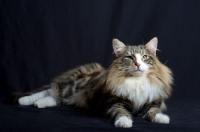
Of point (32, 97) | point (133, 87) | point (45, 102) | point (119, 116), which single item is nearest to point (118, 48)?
point (133, 87)

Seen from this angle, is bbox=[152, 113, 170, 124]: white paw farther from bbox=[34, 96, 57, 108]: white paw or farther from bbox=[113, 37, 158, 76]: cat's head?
bbox=[34, 96, 57, 108]: white paw

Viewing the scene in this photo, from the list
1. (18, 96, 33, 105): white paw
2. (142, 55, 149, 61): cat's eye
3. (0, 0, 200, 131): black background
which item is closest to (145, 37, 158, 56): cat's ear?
(142, 55, 149, 61): cat's eye

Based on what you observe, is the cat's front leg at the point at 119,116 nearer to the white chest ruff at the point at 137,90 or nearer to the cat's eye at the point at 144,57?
the white chest ruff at the point at 137,90

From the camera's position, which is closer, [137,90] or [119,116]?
[119,116]

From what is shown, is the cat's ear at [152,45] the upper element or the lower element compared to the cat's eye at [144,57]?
upper

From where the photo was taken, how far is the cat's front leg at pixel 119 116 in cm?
221

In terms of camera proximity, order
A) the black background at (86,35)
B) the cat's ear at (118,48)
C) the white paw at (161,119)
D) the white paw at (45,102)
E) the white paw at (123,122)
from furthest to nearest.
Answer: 1. the black background at (86,35)
2. the white paw at (45,102)
3. the cat's ear at (118,48)
4. the white paw at (161,119)
5. the white paw at (123,122)

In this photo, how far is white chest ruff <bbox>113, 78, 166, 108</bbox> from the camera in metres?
2.50

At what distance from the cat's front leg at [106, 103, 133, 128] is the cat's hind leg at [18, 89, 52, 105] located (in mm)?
849

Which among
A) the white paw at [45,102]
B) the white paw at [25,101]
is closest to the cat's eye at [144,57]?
the white paw at [45,102]

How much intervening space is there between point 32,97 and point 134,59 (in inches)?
42.2

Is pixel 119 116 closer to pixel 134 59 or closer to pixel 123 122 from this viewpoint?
pixel 123 122

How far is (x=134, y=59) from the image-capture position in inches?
97.8

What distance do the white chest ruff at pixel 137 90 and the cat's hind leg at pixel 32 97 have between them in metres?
0.85
